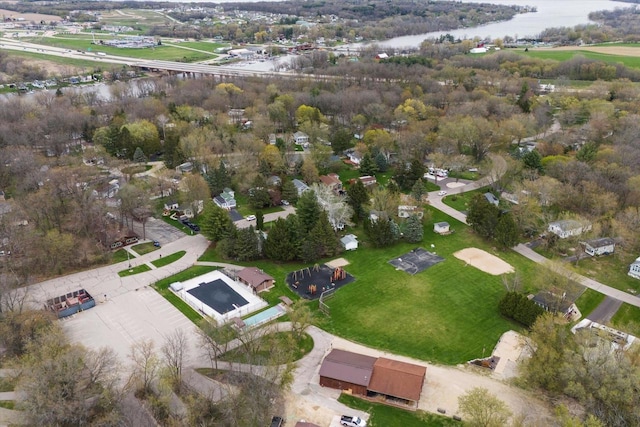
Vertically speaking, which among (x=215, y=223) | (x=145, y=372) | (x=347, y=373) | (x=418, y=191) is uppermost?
(x=418, y=191)

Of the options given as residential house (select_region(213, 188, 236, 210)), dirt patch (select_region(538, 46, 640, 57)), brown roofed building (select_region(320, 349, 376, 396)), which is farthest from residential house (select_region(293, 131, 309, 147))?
dirt patch (select_region(538, 46, 640, 57))

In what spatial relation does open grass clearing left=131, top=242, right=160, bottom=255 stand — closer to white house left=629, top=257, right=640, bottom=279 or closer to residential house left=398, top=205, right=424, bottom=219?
residential house left=398, top=205, right=424, bottom=219

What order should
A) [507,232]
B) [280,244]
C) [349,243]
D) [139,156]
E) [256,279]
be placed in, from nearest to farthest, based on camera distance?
[256,279] < [280,244] < [507,232] < [349,243] < [139,156]

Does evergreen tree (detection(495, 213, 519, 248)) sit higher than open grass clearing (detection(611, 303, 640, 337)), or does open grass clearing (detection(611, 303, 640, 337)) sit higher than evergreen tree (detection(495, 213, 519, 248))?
evergreen tree (detection(495, 213, 519, 248))

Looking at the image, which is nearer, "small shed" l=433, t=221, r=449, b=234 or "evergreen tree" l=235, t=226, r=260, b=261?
"evergreen tree" l=235, t=226, r=260, b=261

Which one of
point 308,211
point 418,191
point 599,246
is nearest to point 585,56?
point 418,191

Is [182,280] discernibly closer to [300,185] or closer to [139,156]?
[300,185]
